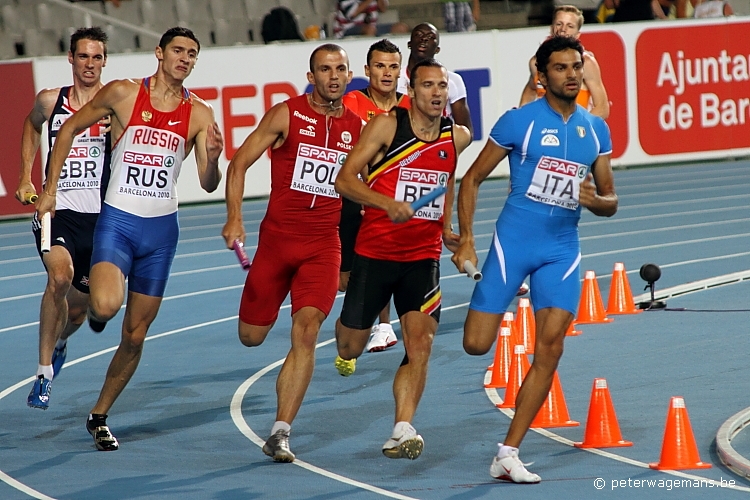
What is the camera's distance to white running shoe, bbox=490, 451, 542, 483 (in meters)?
6.01

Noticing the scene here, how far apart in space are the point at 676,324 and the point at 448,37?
1007 cm

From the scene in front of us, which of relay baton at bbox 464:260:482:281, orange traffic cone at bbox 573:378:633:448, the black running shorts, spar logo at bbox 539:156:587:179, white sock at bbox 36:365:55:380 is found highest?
spar logo at bbox 539:156:587:179

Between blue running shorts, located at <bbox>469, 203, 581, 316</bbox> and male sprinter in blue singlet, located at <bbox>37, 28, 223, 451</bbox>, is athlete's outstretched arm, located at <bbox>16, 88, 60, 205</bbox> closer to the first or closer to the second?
male sprinter in blue singlet, located at <bbox>37, 28, 223, 451</bbox>

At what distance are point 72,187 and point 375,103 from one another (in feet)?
6.90

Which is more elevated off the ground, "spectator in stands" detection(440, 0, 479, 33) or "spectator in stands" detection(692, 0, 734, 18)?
"spectator in stands" detection(440, 0, 479, 33)

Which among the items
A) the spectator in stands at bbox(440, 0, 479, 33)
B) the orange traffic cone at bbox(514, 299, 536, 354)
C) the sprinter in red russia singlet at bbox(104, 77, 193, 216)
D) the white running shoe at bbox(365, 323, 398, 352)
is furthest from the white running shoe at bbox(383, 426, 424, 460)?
the spectator in stands at bbox(440, 0, 479, 33)

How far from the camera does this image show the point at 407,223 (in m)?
6.81

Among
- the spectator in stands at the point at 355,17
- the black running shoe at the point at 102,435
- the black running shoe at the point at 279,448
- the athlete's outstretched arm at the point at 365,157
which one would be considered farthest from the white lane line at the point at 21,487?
the spectator in stands at the point at 355,17

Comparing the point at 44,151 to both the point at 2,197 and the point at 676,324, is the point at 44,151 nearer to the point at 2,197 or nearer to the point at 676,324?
the point at 2,197

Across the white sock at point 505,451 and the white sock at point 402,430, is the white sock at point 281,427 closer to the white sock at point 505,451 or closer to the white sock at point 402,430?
the white sock at point 402,430

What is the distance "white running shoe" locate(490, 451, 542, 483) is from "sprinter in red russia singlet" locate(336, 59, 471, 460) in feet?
1.61

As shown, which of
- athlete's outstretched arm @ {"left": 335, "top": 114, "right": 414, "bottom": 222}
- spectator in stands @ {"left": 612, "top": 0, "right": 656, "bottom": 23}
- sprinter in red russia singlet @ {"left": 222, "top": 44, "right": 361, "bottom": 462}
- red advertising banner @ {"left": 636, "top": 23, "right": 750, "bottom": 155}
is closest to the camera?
athlete's outstretched arm @ {"left": 335, "top": 114, "right": 414, "bottom": 222}

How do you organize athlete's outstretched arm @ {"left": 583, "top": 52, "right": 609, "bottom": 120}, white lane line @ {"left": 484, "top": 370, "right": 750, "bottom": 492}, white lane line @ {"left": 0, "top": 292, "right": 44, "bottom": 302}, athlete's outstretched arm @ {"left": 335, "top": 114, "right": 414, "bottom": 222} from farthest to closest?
white lane line @ {"left": 0, "top": 292, "right": 44, "bottom": 302} → athlete's outstretched arm @ {"left": 583, "top": 52, "right": 609, "bottom": 120} → athlete's outstretched arm @ {"left": 335, "top": 114, "right": 414, "bottom": 222} → white lane line @ {"left": 484, "top": 370, "right": 750, "bottom": 492}

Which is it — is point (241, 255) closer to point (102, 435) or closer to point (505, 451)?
point (102, 435)
